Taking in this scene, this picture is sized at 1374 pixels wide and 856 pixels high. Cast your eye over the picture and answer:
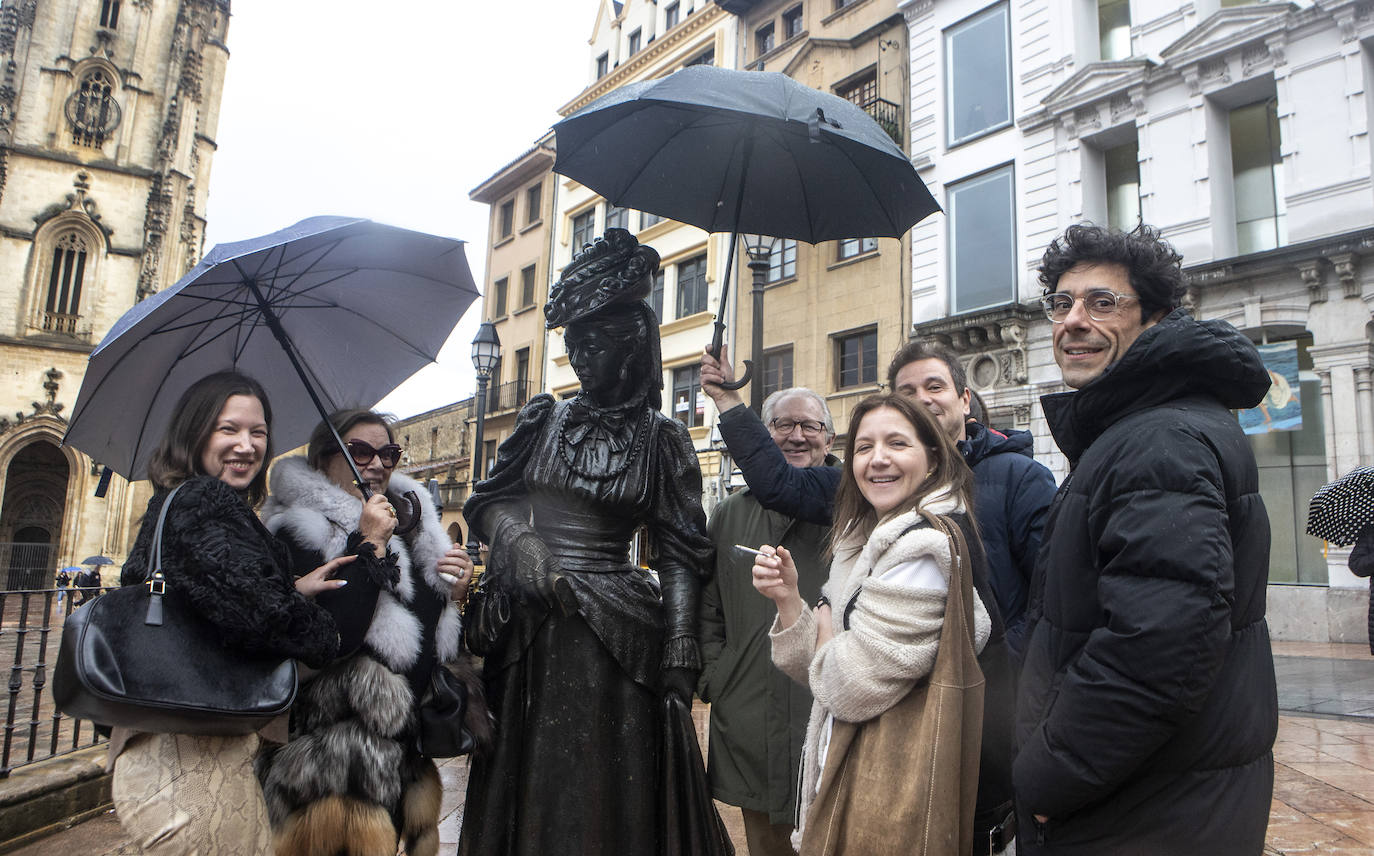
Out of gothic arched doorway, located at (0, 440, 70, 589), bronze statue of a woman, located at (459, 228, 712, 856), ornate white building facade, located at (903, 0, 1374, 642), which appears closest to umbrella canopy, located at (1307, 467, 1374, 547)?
ornate white building facade, located at (903, 0, 1374, 642)

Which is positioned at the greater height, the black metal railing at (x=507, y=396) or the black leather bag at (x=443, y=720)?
the black metal railing at (x=507, y=396)

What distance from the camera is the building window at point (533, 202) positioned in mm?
28519

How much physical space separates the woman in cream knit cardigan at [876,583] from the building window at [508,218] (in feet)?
95.4

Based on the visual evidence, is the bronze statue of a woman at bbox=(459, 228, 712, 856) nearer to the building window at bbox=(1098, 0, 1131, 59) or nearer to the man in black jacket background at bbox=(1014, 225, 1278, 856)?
the man in black jacket background at bbox=(1014, 225, 1278, 856)

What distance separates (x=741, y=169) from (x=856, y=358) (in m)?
15.2

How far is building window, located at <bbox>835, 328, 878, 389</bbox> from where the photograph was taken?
17359mm

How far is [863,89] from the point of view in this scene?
61.4 ft

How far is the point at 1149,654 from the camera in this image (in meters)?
1.39

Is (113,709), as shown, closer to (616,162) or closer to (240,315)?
(240,315)

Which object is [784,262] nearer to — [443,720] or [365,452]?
[365,452]

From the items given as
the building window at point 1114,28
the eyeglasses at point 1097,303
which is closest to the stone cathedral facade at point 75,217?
the building window at point 1114,28

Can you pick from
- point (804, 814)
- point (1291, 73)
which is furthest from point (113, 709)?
point (1291, 73)

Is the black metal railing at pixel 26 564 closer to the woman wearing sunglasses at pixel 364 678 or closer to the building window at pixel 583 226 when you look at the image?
the building window at pixel 583 226

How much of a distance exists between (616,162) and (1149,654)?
234 cm
